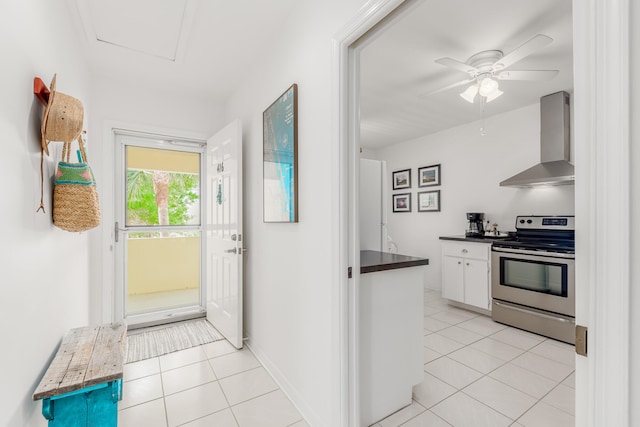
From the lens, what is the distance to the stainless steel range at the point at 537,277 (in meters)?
2.79

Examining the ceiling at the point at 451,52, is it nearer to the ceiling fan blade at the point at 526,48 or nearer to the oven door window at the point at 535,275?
the ceiling fan blade at the point at 526,48

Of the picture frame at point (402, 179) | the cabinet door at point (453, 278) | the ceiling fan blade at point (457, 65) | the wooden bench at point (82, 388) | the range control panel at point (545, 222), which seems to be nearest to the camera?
the wooden bench at point (82, 388)

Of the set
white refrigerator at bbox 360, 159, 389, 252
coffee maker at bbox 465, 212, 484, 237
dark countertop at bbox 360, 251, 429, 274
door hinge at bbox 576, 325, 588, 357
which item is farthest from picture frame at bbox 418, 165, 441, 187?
door hinge at bbox 576, 325, 588, 357

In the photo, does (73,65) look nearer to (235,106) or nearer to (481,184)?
(235,106)

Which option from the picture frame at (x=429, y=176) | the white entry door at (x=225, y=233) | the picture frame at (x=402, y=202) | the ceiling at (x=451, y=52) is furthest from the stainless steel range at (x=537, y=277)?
the white entry door at (x=225, y=233)

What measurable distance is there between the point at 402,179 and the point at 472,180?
4.25 feet

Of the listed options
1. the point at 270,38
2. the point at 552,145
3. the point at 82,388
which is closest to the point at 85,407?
the point at 82,388

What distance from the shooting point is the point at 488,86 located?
2.39 m

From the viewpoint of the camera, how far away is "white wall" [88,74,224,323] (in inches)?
108

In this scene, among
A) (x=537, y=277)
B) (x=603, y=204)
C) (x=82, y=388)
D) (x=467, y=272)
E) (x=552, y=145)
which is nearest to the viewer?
(x=603, y=204)

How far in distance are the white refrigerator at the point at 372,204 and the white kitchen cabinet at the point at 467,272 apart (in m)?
1.51

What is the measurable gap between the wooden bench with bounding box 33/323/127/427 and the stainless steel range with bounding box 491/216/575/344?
3605 millimetres

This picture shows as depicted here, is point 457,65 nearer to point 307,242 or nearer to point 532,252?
point 307,242

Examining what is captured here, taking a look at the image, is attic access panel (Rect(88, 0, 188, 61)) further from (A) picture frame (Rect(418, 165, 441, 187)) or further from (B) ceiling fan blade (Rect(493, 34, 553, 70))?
(A) picture frame (Rect(418, 165, 441, 187))
